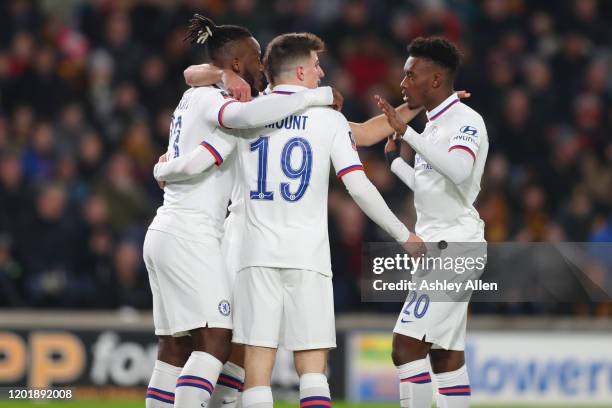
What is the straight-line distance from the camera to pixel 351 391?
11.2m

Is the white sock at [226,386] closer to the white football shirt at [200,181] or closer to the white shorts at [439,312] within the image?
the white football shirt at [200,181]

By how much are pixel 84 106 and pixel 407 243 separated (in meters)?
7.47

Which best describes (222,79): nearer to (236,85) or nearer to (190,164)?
(236,85)

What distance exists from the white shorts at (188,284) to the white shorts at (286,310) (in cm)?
21

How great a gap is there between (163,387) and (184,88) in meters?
7.24

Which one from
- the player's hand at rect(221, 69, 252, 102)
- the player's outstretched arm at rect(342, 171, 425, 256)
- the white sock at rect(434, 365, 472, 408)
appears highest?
the player's hand at rect(221, 69, 252, 102)

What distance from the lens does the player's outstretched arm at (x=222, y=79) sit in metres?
6.78

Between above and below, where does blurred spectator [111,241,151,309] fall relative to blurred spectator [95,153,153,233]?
below

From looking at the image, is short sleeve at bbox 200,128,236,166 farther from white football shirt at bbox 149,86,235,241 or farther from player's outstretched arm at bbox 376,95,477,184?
player's outstretched arm at bbox 376,95,477,184

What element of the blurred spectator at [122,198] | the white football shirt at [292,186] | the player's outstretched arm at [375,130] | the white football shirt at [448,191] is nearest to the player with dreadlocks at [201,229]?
the white football shirt at [292,186]

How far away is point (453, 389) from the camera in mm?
7168

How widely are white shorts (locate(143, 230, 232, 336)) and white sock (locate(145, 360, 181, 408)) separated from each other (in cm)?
24

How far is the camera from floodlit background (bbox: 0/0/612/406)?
1101 cm

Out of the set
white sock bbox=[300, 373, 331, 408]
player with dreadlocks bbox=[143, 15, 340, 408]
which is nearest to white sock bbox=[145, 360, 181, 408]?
player with dreadlocks bbox=[143, 15, 340, 408]
